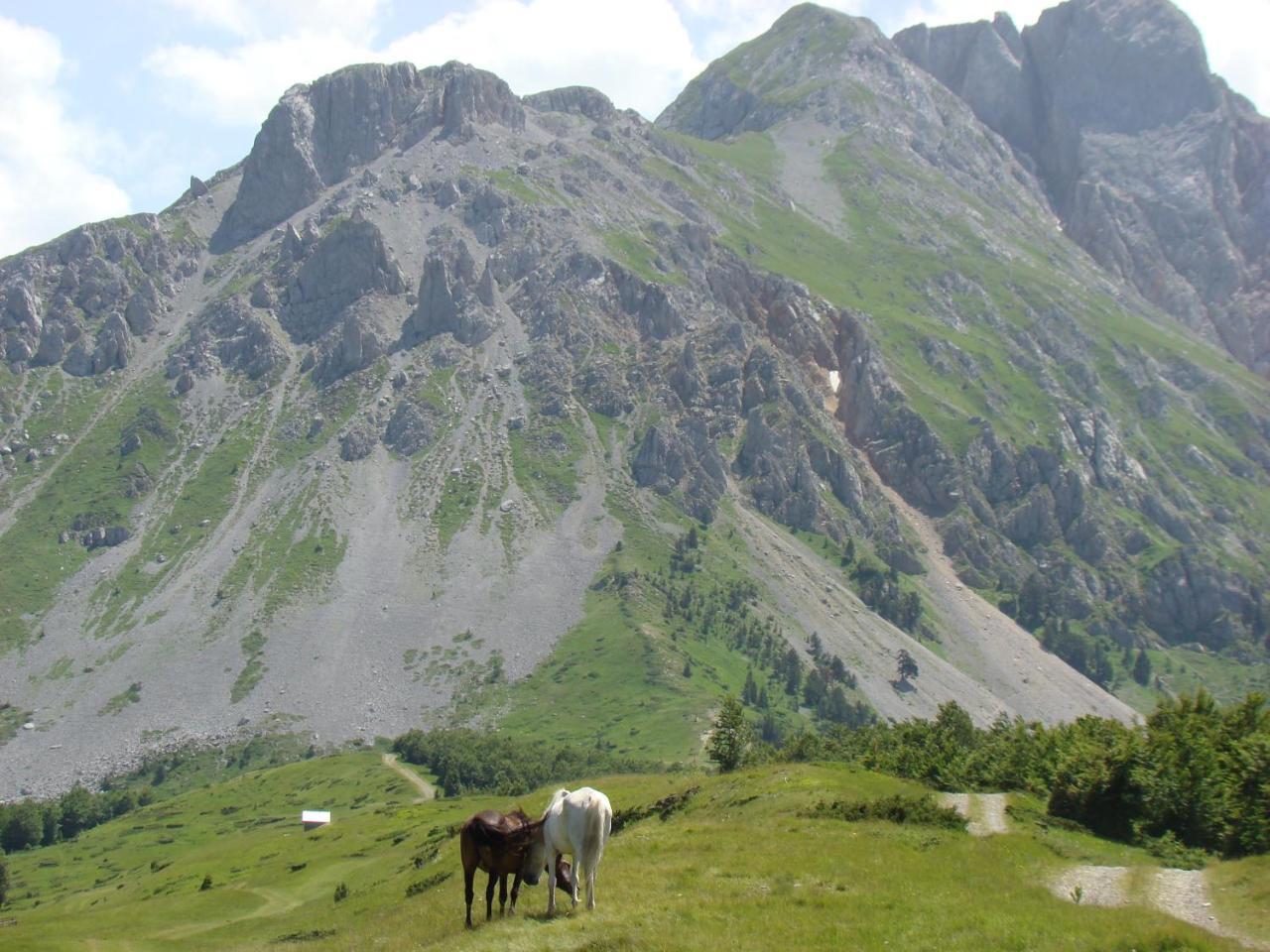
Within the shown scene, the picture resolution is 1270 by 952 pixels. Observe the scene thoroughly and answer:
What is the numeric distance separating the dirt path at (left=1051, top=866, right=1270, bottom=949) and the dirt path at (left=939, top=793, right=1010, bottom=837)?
660 cm

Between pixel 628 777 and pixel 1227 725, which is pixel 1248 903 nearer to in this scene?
pixel 1227 725

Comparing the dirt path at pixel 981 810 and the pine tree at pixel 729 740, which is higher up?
the dirt path at pixel 981 810

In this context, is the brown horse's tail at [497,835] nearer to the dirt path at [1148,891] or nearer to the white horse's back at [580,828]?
the white horse's back at [580,828]

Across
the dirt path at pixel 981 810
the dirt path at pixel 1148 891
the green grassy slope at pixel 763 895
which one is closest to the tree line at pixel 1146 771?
the dirt path at pixel 981 810

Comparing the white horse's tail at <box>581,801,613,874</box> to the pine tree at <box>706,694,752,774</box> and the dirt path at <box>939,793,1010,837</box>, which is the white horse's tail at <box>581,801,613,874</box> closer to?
the dirt path at <box>939,793,1010,837</box>

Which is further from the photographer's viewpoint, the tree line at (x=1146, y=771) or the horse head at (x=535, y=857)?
the tree line at (x=1146, y=771)

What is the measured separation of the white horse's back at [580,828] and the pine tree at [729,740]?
62.4 meters

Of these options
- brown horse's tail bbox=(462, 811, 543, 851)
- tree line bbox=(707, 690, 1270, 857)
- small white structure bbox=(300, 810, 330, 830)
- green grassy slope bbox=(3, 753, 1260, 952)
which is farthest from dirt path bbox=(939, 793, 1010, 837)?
small white structure bbox=(300, 810, 330, 830)

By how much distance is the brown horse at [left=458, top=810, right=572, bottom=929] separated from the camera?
32031 millimetres

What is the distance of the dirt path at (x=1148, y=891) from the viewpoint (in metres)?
34.2

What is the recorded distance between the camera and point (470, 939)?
30.7 m

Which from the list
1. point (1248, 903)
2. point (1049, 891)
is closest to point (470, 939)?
point (1049, 891)

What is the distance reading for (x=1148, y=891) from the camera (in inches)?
1467

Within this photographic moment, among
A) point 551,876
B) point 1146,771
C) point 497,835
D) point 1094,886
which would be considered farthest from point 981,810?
point 497,835
